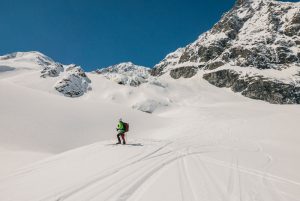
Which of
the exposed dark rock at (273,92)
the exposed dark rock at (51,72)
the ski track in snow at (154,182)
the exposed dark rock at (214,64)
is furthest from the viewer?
the exposed dark rock at (214,64)

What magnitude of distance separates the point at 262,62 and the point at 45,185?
13657 cm

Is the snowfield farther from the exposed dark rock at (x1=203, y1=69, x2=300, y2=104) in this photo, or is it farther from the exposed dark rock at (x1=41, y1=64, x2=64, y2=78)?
the exposed dark rock at (x1=203, y1=69, x2=300, y2=104)

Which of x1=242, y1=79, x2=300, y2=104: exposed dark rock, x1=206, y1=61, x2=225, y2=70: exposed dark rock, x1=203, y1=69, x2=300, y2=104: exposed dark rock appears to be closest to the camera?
x1=242, y1=79, x2=300, y2=104: exposed dark rock

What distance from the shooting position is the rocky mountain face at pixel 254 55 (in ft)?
385

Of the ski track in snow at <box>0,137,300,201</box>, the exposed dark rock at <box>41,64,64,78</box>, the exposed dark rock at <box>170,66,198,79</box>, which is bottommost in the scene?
the ski track in snow at <box>0,137,300,201</box>

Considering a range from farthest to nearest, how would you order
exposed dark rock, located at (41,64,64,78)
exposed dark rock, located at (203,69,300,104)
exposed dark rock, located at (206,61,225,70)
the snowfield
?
exposed dark rock, located at (206,61,225,70) → exposed dark rock, located at (203,69,300,104) → exposed dark rock, located at (41,64,64,78) → the snowfield

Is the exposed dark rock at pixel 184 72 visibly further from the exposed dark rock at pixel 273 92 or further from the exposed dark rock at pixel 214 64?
the exposed dark rock at pixel 273 92

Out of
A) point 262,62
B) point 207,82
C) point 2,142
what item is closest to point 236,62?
point 262,62

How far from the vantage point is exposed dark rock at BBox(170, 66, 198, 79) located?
14038cm

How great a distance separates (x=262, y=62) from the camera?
133 m

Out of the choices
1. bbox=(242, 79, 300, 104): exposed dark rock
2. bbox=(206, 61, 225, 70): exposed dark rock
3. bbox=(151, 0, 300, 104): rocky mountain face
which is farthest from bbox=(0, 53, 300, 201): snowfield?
bbox=(206, 61, 225, 70): exposed dark rock

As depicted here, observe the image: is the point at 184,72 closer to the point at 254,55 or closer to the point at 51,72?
the point at 254,55

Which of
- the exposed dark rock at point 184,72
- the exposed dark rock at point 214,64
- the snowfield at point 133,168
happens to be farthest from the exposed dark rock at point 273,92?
the snowfield at point 133,168

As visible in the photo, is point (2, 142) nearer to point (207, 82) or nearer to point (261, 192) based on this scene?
point (261, 192)
